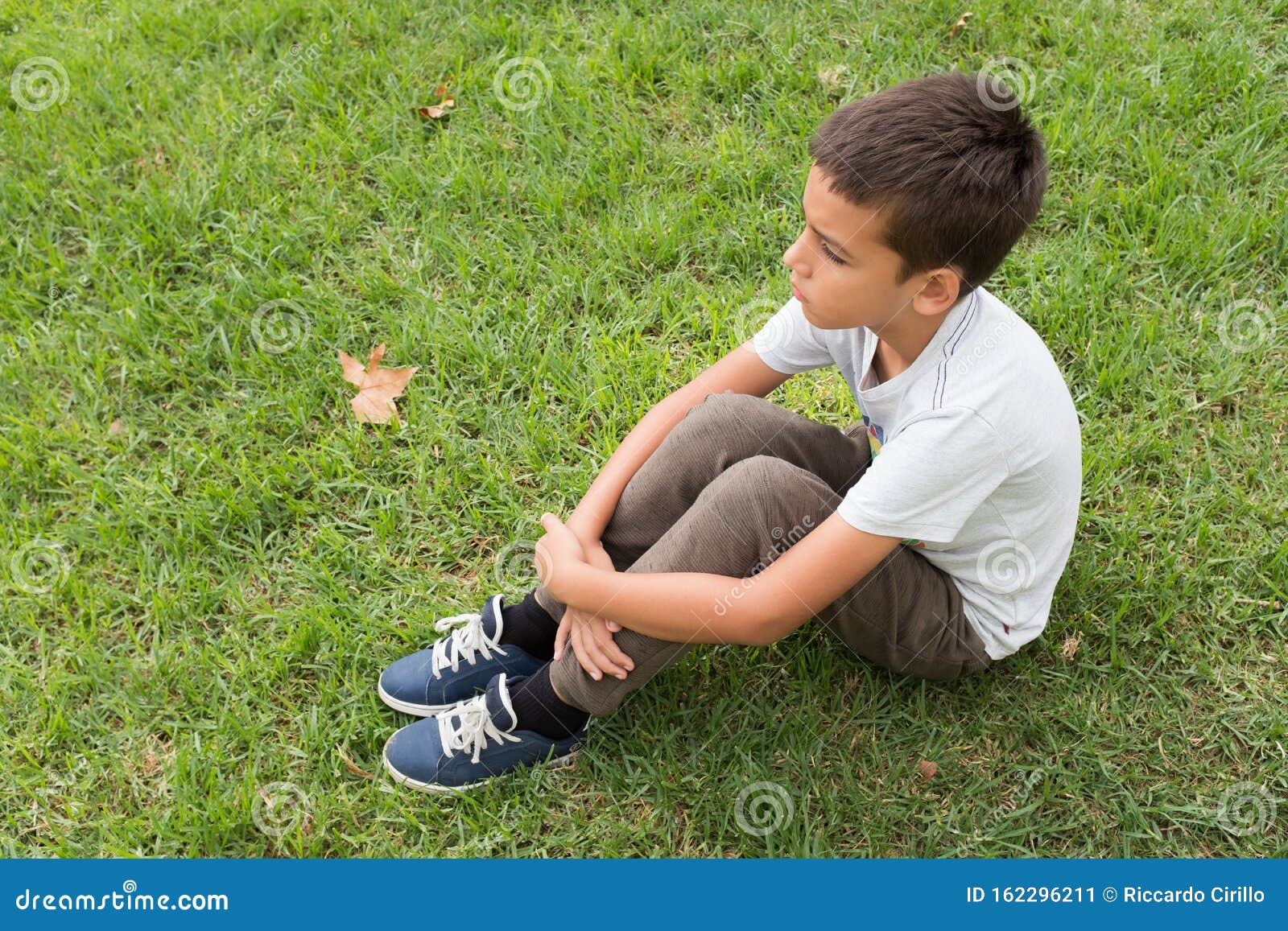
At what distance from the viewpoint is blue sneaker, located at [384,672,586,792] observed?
2.09m

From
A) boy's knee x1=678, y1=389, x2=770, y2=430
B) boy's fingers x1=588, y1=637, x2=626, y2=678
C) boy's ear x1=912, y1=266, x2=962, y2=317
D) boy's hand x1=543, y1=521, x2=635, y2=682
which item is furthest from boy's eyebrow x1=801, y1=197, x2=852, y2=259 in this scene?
boy's fingers x1=588, y1=637, x2=626, y2=678

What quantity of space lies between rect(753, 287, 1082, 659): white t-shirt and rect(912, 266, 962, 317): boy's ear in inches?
1.9

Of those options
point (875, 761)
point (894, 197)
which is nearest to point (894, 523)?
point (894, 197)

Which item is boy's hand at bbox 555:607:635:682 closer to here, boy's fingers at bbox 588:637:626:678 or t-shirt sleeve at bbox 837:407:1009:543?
boy's fingers at bbox 588:637:626:678

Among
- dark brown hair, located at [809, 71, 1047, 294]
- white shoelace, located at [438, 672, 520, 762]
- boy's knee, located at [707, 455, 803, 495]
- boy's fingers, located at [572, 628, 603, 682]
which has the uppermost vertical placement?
dark brown hair, located at [809, 71, 1047, 294]

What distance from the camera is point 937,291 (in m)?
1.71

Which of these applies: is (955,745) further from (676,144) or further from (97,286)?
(97,286)

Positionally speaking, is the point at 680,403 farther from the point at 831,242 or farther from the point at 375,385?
the point at 375,385

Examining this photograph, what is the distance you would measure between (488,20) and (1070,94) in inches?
71.8

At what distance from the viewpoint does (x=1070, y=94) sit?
308 cm

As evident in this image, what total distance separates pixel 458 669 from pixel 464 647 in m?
0.05

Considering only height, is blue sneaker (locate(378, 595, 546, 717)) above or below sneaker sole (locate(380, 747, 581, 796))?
above

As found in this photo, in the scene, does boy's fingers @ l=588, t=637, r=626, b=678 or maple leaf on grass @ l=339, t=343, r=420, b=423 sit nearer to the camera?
boy's fingers @ l=588, t=637, r=626, b=678

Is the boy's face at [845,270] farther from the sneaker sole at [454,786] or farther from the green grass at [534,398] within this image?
the sneaker sole at [454,786]
